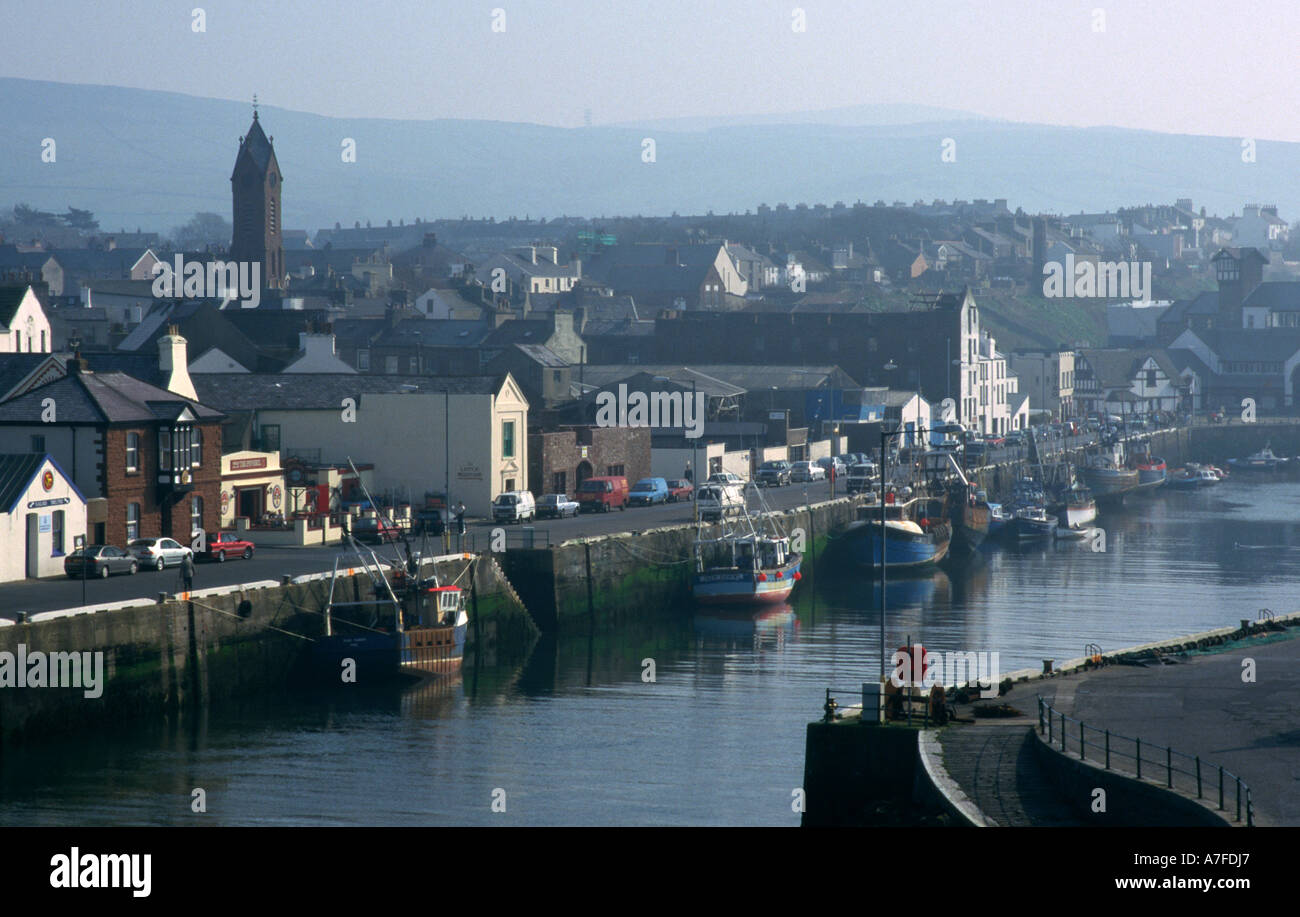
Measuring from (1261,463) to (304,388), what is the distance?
8805 centimetres

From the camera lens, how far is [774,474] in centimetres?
8588

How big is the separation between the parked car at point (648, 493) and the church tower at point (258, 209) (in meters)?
65.2

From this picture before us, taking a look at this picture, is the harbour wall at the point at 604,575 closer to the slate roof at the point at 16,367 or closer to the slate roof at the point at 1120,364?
the slate roof at the point at 16,367

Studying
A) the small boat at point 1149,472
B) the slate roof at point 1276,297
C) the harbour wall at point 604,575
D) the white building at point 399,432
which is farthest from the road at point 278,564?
the slate roof at point 1276,297

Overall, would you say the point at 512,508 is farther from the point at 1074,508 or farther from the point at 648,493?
the point at 1074,508

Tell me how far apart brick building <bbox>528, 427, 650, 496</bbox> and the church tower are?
62.6 m

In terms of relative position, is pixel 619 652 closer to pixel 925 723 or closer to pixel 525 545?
pixel 525 545

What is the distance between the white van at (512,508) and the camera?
64.6 meters

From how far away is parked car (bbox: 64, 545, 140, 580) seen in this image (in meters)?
47.0

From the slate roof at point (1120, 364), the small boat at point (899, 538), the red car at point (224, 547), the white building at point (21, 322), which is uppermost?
the slate roof at point (1120, 364)

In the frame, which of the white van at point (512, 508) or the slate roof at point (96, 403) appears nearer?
the slate roof at point (96, 403)

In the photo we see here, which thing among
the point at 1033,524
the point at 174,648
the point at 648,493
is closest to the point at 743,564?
the point at 648,493

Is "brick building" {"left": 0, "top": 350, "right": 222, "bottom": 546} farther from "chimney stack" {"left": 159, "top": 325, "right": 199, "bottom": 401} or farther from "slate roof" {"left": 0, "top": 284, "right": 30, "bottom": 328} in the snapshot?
"slate roof" {"left": 0, "top": 284, "right": 30, "bottom": 328}
